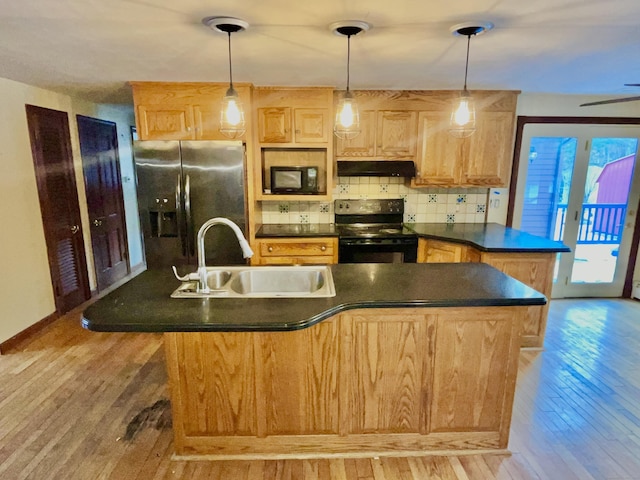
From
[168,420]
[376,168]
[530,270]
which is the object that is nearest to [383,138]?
[376,168]

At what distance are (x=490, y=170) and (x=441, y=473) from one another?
278cm

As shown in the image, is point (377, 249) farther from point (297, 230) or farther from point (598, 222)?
point (598, 222)

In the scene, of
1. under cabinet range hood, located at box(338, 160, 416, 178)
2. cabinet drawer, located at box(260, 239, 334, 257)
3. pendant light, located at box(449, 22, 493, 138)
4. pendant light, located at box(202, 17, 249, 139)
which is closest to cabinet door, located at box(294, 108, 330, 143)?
under cabinet range hood, located at box(338, 160, 416, 178)

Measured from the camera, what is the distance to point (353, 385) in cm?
187

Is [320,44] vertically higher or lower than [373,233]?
higher

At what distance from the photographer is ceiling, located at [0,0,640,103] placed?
1640mm

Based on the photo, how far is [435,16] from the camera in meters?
1.72

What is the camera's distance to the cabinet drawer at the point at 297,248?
11.3ft

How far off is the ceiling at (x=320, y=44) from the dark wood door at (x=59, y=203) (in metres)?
0.44

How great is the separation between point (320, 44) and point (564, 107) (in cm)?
299

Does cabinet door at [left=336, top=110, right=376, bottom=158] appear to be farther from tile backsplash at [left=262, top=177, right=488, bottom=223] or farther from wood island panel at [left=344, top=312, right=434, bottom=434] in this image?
wood island panel at [left=344, top=312, right=434, bottom=434]

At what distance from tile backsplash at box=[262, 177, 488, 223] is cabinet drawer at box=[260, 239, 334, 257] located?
1.73ft

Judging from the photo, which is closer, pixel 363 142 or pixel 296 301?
pixel 296 301

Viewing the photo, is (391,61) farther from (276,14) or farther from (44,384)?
(44,384)
